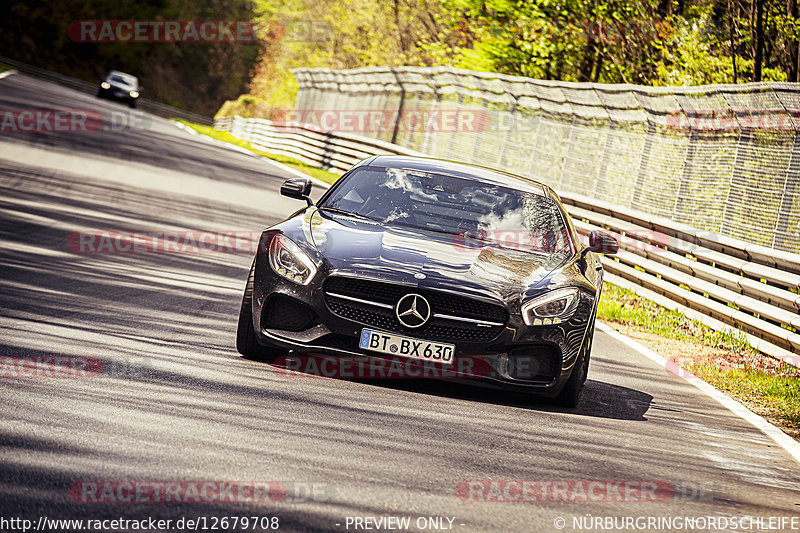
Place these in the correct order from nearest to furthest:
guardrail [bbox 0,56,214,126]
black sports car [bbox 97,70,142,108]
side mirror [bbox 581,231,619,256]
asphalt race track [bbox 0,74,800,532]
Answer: asphalt race track [bbox 0,74,800,532]
side mirror [bbox 581,231,619,256]
black sports car [bbox 97,70,142,108]
guardrail [bbox 0,56,214,126]

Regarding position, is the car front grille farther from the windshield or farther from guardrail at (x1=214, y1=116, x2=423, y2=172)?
guardrail at (x1=214, y1=116, x2=423, y2=172)

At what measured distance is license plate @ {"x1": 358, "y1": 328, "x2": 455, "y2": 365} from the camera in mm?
6434

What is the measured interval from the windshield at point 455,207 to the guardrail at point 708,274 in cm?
328

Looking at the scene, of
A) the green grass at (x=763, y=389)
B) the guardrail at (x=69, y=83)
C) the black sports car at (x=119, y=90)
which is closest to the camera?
the green grass at (x=763, y=389)

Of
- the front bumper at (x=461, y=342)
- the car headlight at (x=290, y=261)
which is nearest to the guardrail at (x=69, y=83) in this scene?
the car headlight at (x=290, y=261)

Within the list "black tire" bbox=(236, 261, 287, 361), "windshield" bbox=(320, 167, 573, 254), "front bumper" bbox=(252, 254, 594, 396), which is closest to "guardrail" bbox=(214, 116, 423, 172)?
"windshield" bbox=(320, 167, 573, 254)

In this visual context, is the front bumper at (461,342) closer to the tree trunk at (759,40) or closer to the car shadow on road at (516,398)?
the car shadow on road at (516,398)

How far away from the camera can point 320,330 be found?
658 cm

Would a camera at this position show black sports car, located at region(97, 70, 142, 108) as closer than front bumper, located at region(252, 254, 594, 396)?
No

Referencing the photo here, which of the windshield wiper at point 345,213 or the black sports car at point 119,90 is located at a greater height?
the windshield wiper at point 345,213

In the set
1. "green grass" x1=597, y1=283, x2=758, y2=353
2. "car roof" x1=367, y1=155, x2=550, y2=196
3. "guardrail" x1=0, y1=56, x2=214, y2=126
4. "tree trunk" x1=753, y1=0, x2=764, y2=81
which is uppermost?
"tree trunk" x1=753, y1=0, x2=764, y2=81

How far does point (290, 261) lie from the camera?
22.2 feet

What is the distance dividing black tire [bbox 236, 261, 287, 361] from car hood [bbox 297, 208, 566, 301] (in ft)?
1.71

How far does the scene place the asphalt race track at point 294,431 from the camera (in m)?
4.34
